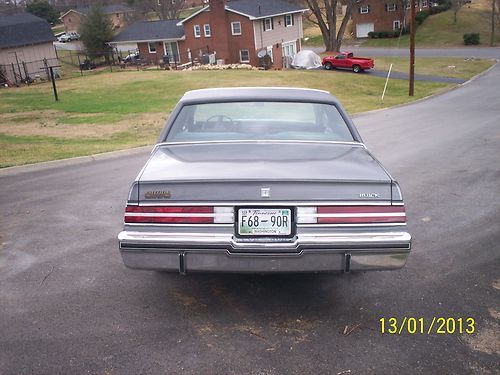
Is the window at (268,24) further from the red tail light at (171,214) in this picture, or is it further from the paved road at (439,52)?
the red tail light at (171,214)

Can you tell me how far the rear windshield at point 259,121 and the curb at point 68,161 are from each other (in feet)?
19.1

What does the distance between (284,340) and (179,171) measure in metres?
1.55

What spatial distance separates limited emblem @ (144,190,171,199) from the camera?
150 inches

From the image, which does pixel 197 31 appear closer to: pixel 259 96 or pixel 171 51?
pixel 171 51

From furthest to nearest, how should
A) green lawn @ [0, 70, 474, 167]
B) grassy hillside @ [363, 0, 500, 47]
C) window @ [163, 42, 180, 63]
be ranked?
grassy hillside @ [363, 0, 500, 47]
window @ [163, 42, 180, 63]
green lawn @ [0, 70, 474, 167]

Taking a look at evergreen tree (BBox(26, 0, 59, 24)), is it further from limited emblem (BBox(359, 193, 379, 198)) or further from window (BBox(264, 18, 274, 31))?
limited emblem (BBox(359, 193, 379, 198))

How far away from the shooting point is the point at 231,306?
433 centimetres

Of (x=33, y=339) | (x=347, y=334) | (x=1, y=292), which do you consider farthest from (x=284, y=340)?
(x=1, y=292)

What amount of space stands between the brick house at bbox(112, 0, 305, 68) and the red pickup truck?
642 centimetres

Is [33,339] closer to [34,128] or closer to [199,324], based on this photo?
[199,324]

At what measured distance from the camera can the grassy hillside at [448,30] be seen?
5569cm

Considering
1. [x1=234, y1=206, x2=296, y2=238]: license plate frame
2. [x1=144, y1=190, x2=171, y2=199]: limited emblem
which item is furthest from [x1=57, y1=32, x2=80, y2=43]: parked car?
[x1=234, y1=206, x2=296, y2=238]: license plate frame

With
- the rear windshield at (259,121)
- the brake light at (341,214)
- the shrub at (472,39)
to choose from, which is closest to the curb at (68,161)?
the rear windshield at (259,121)

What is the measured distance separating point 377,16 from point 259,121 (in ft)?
215
